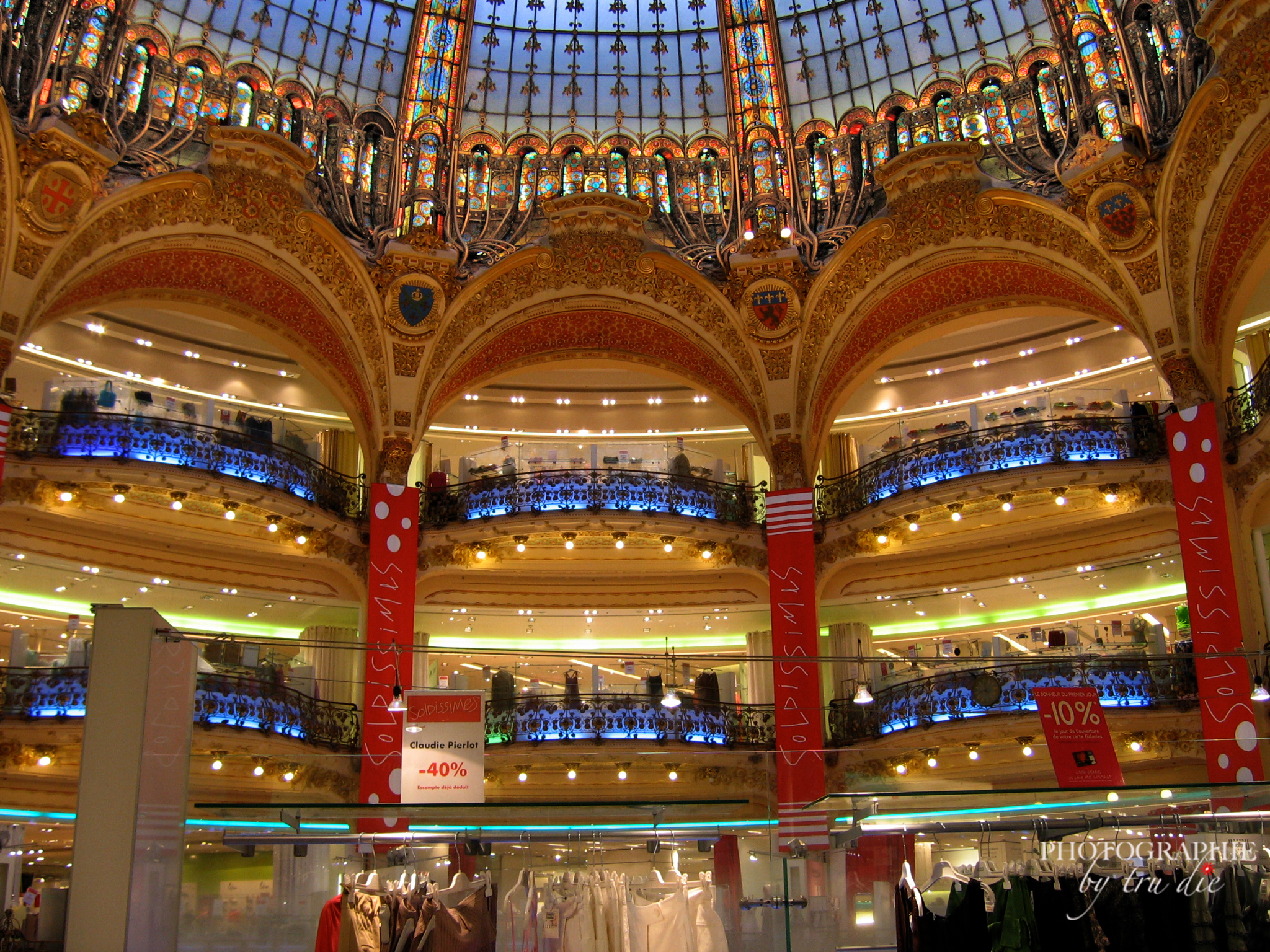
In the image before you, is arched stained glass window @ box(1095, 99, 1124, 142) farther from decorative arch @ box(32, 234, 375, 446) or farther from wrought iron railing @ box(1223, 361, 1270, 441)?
decorative arch @ box(32, 234, 375, 446)

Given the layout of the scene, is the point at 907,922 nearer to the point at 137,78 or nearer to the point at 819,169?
the point at 819,169

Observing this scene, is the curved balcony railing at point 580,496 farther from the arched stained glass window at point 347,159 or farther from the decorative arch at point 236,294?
the arched stained glass window at point 347,159

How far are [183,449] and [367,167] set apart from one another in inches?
237

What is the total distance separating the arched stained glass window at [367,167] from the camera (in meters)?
21.0

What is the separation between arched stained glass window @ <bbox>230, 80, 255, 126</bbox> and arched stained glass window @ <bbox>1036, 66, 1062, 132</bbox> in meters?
13.2

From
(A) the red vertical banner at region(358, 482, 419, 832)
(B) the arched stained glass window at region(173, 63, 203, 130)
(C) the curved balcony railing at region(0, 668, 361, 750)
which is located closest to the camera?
(C) the curved balcony railing at region(0, 668, 361, 750)

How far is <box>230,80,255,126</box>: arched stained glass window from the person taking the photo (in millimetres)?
20016

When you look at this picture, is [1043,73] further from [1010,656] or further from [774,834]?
[774,834]

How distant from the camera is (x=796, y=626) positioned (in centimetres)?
1927

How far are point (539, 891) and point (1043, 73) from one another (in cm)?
1663

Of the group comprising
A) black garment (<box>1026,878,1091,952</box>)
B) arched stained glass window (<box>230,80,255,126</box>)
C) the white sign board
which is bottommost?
black garment (<box>1026,878,1091,952</box>)

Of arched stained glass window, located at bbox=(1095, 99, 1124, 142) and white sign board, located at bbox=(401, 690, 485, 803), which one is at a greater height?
arched stained glass window, located at bbox=(1095, 99, 1124, 142)

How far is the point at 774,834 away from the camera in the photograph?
366 inches

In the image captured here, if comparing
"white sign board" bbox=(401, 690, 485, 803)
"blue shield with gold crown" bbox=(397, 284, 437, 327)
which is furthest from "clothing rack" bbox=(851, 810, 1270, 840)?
"blue shield with gold crown" bbox=(397, 284, 437, 327)
